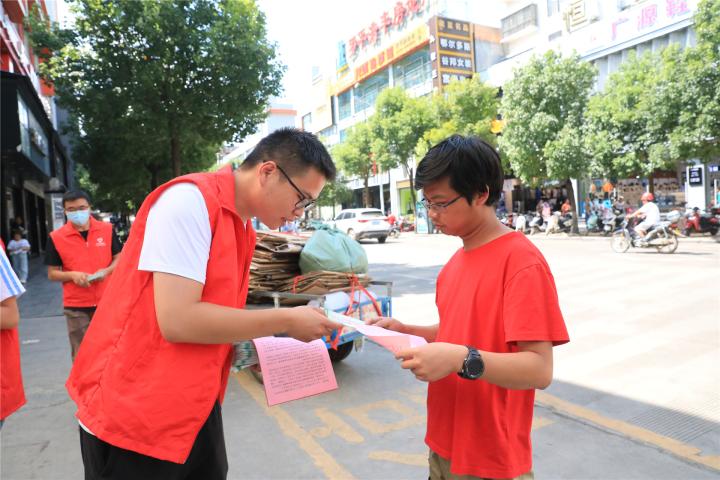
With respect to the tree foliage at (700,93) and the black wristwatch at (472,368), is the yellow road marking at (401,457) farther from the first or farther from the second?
the tree foliage at (700,93)

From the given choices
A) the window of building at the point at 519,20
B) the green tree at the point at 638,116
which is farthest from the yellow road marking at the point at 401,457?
the window of building at the point at 519,20

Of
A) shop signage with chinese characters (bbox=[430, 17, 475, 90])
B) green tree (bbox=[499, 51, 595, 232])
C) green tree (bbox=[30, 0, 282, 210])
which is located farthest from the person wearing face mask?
shop signage with chinese characters (bbox=[430, 17, 475, 90])

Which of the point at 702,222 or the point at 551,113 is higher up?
the point at 551,113

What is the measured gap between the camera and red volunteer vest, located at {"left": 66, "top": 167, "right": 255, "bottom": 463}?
4.28ft

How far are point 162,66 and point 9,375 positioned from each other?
1107 cm

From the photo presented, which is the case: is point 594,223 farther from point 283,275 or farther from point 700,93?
point 283,275

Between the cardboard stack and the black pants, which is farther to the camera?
the cardboard stack

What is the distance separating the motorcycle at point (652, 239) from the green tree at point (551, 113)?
5.53 meters

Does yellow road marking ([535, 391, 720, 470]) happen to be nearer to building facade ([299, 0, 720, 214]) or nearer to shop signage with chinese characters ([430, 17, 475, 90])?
building facade ([299, 0, 720, 214])

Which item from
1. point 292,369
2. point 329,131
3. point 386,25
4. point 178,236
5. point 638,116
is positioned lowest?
point 292,369

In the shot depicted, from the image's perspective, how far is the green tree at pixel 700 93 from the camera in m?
14.0

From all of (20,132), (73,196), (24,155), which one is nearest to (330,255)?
(73,196)

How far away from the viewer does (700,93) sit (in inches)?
568

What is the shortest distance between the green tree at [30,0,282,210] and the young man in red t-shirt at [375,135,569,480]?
38.7ft
